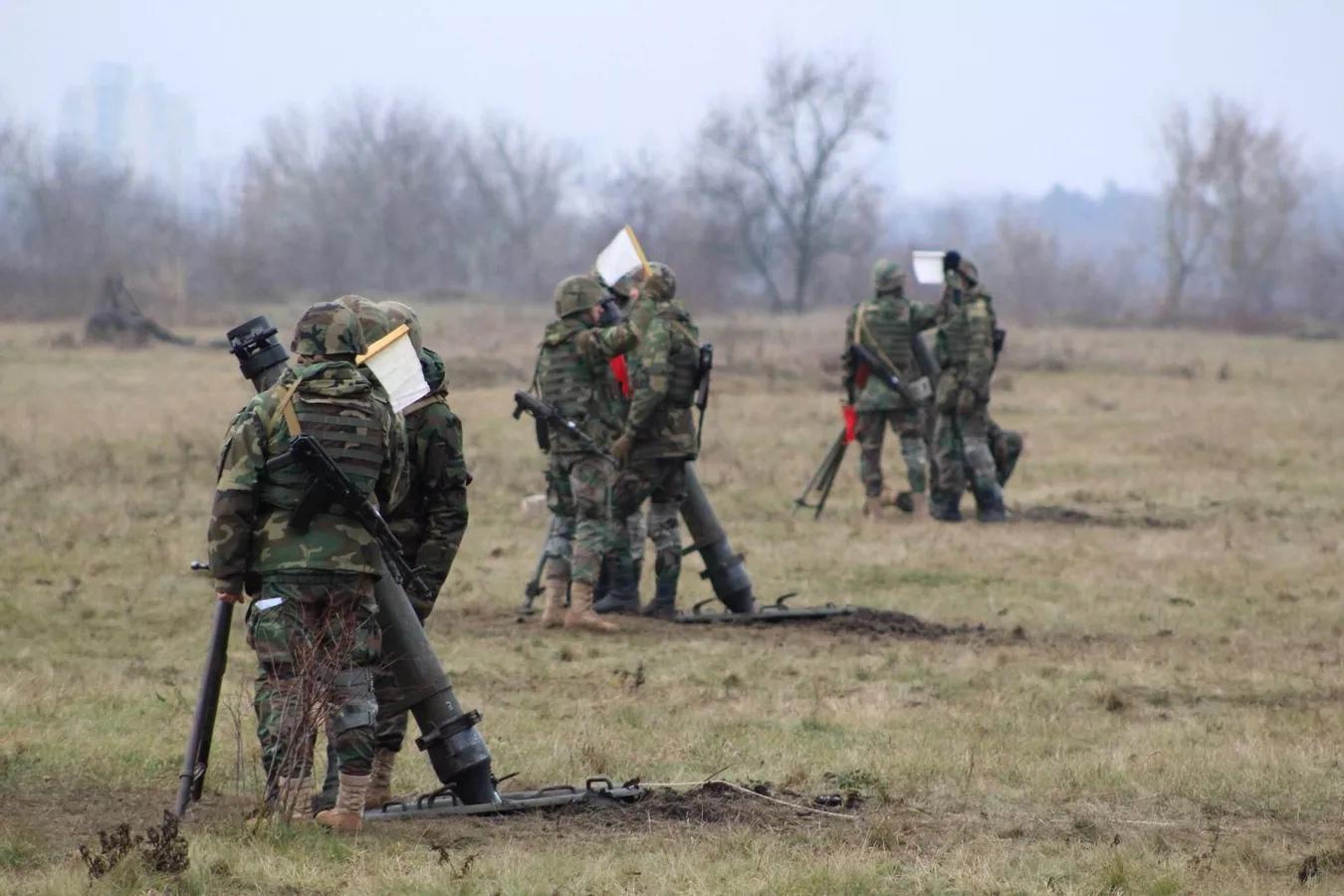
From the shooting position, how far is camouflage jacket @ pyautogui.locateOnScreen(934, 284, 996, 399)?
16.4 m

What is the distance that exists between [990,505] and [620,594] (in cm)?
578

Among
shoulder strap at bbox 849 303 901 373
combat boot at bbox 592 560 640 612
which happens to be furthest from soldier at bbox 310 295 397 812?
shoulder strap at bbox 849 303 901 373

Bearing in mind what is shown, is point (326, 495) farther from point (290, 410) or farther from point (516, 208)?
point (516, 208)

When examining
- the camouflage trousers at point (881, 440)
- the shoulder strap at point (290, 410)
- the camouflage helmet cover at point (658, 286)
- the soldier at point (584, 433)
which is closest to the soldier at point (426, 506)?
the shoulder strap at point (290, 410)

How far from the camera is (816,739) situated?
28.1ft

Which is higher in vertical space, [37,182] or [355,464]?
[37,182]

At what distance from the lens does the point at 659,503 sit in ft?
39.3

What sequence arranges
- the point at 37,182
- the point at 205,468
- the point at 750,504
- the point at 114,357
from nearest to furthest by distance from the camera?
the point at 750,504
the point at 205,468
the point at 114,357
the point at 37,182

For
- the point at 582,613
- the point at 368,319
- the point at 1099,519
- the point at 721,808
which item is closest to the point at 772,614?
the point at 582,613

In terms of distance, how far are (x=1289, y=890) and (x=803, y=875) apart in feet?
5.28

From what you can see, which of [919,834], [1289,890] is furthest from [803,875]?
[1289,890]

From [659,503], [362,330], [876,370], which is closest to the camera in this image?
[362,330]

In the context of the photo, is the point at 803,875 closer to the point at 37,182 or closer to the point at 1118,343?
the point at 1118,343

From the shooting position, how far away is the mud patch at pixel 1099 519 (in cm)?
1697
